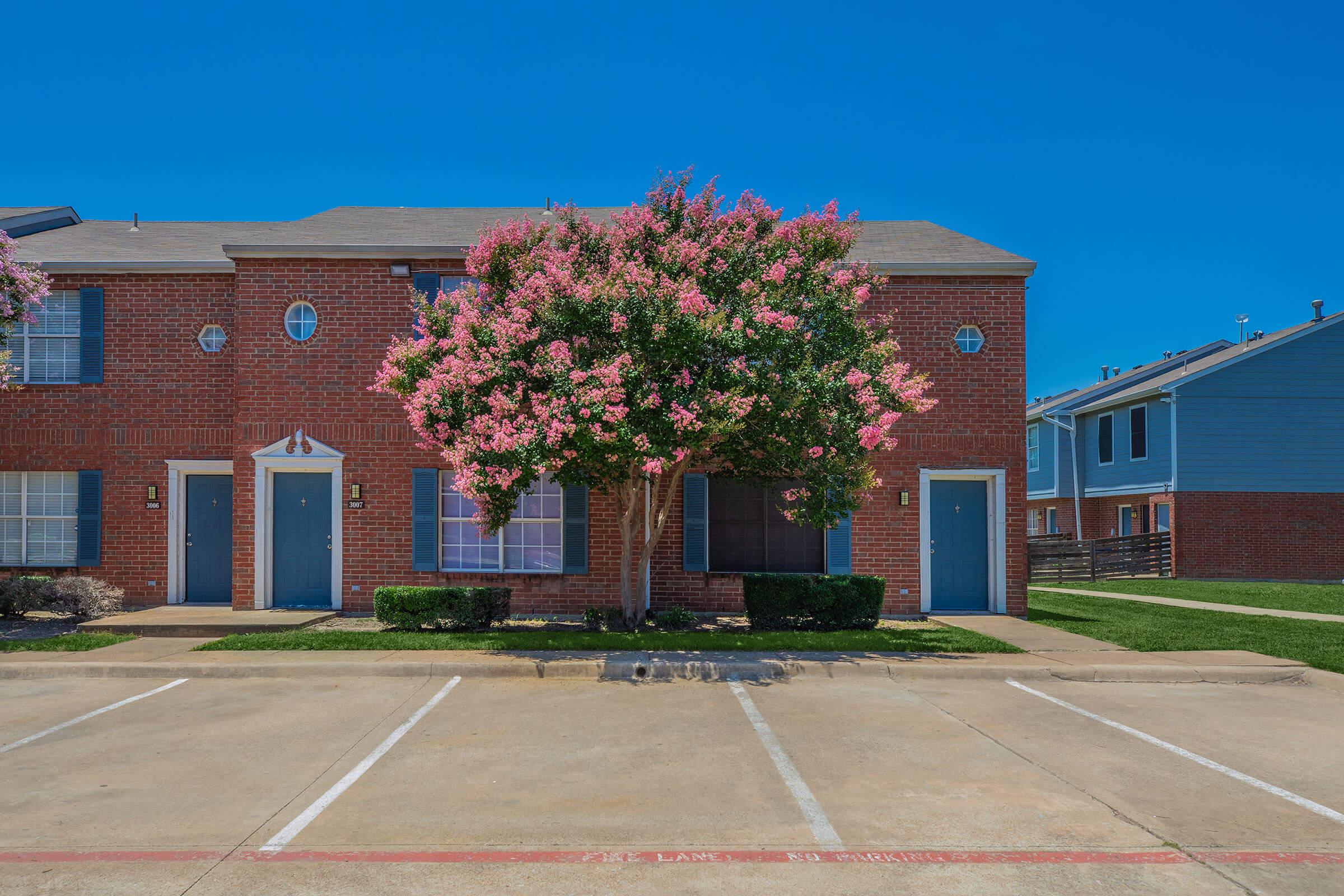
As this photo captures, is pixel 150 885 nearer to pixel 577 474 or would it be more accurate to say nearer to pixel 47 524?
pixel 577 474

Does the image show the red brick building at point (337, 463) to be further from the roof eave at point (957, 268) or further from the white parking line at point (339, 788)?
the white parking line at point (339, 788)

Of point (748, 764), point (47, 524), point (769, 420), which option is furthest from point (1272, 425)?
point (47, 524)

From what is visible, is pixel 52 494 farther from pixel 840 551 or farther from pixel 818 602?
pixel 840 551

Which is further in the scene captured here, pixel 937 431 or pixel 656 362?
pixel 937 431

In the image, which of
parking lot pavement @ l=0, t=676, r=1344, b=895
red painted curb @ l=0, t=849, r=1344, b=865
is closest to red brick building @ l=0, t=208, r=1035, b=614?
parking lot pavement @ l=0, t=676, r=1344, b=895

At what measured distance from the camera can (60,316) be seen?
14.8m

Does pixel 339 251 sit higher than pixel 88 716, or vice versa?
pixel 339 251

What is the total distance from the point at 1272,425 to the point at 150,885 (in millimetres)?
28696

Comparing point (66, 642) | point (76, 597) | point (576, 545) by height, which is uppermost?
point (576, 545)

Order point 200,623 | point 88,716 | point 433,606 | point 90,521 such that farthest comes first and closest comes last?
point 90,521
point 200,623
point 433,606
point 88,716

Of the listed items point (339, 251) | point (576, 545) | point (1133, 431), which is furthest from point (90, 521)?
point (1133, 431)

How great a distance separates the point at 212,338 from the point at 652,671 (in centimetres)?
1010

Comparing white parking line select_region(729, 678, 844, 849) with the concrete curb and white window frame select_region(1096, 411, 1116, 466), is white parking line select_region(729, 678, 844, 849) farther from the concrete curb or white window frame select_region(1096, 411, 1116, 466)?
white window frame select_region(1096, 411, 1116, 466)

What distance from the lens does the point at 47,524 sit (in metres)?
14.8
